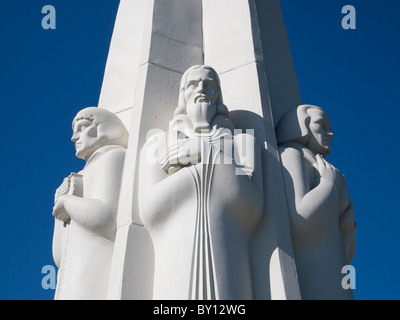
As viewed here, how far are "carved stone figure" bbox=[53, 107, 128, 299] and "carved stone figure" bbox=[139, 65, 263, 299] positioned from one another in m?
0.42

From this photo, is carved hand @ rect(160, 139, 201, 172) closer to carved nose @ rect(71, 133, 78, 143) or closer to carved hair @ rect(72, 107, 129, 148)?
carved hair @ rect(72, 107, 129, 148)

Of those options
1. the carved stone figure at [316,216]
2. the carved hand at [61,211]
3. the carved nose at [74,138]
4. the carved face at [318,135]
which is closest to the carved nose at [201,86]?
the carved stone figure at [316,216]

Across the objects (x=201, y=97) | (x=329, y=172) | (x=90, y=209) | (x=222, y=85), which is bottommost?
(x=90, y=209)

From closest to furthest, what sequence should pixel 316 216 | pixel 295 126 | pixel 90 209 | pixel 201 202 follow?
1. pixel 201 202
2. pixel 316 216
3. pixel 90 209
4. pixel 295 126

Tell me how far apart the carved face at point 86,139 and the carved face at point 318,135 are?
2.31m

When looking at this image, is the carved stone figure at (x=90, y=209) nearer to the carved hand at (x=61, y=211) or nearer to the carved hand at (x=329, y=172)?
the carved hand at (x=61, y=211)

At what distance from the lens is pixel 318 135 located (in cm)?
669

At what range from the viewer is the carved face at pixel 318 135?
667 cm

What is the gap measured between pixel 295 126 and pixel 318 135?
11.1 inches

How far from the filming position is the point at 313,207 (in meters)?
5.91

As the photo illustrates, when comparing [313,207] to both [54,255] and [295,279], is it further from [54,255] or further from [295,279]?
[54,255]

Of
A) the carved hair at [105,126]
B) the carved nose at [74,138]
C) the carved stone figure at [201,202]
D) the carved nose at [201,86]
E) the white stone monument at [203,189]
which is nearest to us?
the carved stone figure at [201,202]

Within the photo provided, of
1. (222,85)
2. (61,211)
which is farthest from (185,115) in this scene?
(61,211)

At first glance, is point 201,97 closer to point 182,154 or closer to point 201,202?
point 182,154
